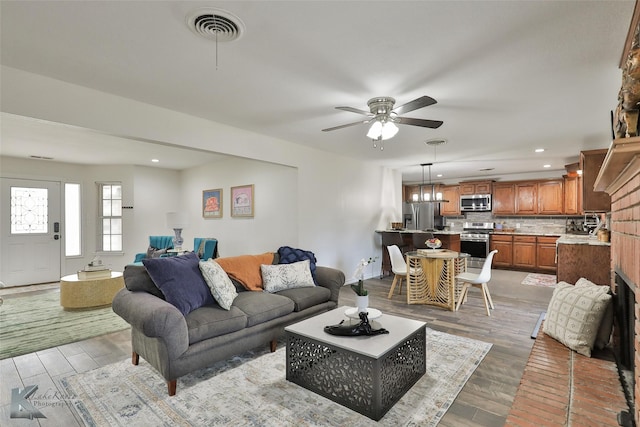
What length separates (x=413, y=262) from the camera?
4793mm

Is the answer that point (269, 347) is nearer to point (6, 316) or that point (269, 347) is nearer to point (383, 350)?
point (383, 350)

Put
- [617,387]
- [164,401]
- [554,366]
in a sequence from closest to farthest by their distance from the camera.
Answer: [617,387]
[164,401]
[554,366]

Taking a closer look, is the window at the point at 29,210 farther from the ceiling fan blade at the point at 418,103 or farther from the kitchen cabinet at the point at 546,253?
the kitchen cabinet at the point at 546,253

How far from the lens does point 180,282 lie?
8.82 ft

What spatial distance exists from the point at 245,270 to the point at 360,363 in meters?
1.80

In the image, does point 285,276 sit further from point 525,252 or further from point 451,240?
point 525,252

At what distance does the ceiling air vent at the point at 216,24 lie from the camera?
70.4 inches

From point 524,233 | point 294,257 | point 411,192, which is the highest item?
point 411,192

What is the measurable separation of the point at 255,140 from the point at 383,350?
3.13m

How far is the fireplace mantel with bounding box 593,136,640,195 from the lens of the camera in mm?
1232

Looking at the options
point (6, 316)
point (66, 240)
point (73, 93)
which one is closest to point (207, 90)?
point (73, 93)

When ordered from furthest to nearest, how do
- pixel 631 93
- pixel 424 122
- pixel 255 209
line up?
pixel 255 209 → pixel 424 122 → pixel 631 93

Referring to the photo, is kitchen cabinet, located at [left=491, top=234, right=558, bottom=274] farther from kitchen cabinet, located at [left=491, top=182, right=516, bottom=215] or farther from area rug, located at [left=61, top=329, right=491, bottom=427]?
area rug, located at [left=61, top=329, right=491, bottom=427]

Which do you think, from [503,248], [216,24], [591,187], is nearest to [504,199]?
[503,248]
